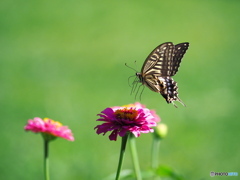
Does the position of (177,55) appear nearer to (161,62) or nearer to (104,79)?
(161,62)

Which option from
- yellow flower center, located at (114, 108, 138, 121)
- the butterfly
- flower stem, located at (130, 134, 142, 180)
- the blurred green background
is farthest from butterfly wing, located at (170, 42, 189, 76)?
the blurred green background

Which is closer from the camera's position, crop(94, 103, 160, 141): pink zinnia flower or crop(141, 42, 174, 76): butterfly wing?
crop(94, 103, 160, 141): pink zinnia flower

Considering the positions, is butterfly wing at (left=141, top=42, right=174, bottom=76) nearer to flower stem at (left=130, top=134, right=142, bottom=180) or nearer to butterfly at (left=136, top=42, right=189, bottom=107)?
butterfly at (left=136, top=42, right=189, bottom=107)

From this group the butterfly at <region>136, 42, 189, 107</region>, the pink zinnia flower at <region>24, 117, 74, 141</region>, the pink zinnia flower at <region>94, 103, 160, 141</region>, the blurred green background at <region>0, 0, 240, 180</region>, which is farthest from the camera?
the blurred green background at <region>0, 0, 240, 180</region>

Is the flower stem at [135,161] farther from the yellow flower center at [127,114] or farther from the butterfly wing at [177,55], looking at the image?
the butterfly wing at [177,55]

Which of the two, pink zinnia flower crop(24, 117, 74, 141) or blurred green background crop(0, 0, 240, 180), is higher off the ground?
blurred green background crop(0, 0, 240, 180)

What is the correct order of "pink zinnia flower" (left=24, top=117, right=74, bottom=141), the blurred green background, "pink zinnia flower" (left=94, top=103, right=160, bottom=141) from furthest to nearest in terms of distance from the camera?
the blurred green background, "pink zinnia flower" (left=24, top=117, right=74, bottom=141), "pink zinnia flower" (left=94, top=103, right=160, bottom=141)

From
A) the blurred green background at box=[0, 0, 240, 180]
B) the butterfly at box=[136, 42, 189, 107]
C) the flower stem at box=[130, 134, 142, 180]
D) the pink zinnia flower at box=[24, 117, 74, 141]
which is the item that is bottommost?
the flower stem at box=[130, 134, 142, 180]

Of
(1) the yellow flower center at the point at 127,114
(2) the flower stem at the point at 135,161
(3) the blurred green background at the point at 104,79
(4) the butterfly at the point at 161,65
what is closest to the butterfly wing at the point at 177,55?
(4) the butterfly at the point at 161,65
